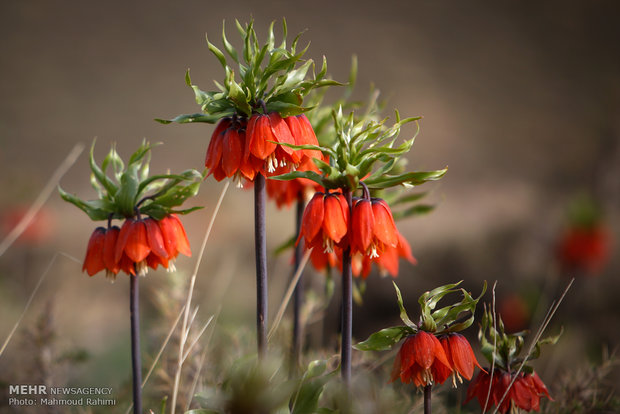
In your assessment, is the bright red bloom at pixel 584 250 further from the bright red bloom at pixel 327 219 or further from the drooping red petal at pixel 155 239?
the drooping red petal at pixel 155 239

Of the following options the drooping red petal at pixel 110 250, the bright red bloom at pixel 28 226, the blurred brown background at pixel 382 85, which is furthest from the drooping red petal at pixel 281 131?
the blurred brown background at pixel 382 85

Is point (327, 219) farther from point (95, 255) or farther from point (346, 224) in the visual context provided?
point (95, 255)

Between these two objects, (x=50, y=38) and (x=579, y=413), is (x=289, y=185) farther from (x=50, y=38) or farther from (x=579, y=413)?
(x=50, y=38)

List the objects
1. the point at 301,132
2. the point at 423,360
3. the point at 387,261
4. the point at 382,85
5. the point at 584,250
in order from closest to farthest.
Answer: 1. the point at 423,360
2. the point at 301,132
3. the point at 387,261
4. the point at 584,250
5. the point at 382,85

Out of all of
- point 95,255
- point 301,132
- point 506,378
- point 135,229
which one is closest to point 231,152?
point 301,132

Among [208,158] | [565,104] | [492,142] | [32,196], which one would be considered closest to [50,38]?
[32,196]

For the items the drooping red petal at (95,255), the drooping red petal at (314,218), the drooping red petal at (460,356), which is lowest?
the drooping red petal at (460,356)
